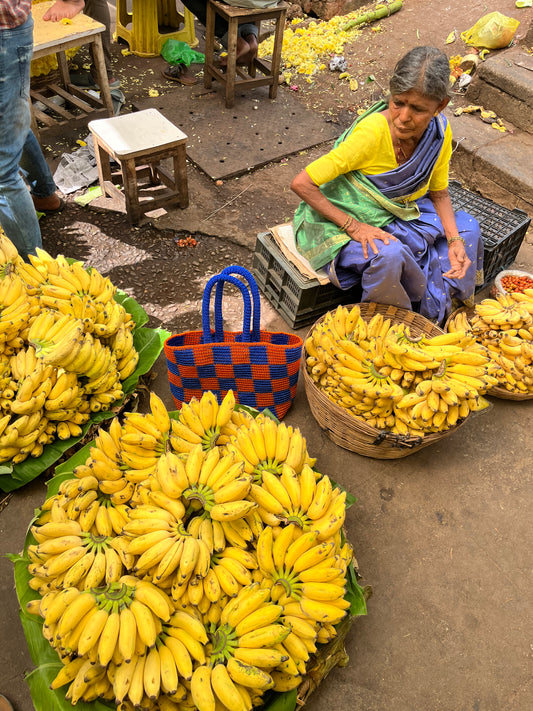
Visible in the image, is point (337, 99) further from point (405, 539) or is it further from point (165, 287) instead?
point (405, 539)

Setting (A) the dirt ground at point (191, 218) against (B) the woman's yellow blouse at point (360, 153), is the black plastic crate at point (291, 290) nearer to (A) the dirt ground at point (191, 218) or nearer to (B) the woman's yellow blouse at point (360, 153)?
(A) the dirt ground at point (191, 218)

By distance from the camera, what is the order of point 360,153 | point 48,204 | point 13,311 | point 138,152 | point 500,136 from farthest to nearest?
point 500,136
point 48,204
point 138,152
point 360,153
point 13,311

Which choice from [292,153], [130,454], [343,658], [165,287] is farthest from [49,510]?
[292,153]

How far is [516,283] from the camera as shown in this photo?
3.76 m

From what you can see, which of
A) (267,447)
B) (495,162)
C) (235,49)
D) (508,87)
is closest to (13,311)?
(267,447)

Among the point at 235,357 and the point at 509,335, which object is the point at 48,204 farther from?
the point at 509,335

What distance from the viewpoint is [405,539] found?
269cm

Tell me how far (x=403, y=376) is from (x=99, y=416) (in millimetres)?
1698

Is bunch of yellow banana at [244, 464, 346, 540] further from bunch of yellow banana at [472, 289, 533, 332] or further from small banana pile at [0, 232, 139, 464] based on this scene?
bunch of yellow banana at [472, 289, 533, 332]

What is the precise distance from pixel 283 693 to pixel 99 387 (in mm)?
1695

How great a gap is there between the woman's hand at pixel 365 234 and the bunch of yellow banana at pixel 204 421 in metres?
1.50

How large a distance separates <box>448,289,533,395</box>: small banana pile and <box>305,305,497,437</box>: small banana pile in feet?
1.61

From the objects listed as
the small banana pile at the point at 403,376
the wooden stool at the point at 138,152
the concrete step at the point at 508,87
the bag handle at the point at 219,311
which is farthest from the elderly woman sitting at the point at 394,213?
the concrete step at the point at 508,87

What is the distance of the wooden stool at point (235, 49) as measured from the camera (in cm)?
539
